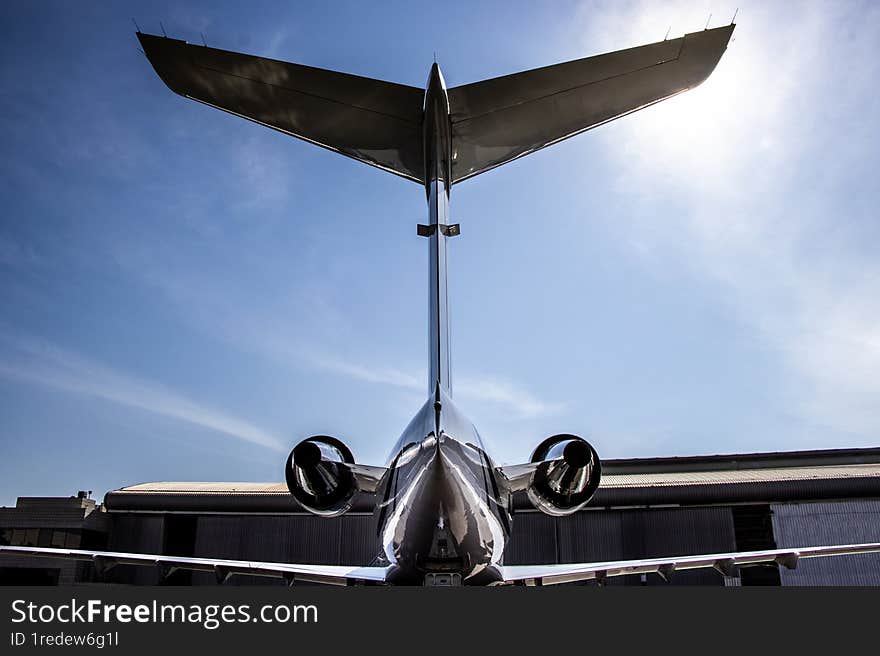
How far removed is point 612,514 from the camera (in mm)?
21875

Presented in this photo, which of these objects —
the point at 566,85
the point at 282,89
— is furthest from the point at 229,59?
the point at 566,85

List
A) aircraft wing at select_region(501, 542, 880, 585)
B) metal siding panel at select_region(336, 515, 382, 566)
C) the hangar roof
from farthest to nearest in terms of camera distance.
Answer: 1. metal siding panel at select_region(336, 515, 382, 566)
2. the hangar roof
3. aircraft wing at select_region(501, 542, 880, 585)

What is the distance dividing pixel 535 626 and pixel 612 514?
2124cm

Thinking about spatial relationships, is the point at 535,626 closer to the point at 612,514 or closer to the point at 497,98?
the point at 497,98

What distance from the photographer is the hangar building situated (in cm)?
1984

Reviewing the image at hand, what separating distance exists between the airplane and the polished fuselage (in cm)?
2

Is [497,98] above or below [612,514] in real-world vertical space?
above

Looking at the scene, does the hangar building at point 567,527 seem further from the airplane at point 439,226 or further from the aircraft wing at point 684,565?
the airplane at point 439,226

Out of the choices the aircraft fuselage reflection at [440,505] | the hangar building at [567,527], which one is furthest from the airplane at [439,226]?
the hangar building at [567,527]

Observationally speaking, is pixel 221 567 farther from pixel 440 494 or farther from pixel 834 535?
pixel 834 535

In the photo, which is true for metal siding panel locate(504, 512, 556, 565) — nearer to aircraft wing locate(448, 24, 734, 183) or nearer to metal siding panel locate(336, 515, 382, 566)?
metal siding panel locate(336, 515, 382, 566)

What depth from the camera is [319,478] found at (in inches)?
321

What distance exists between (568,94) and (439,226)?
3.25 meters

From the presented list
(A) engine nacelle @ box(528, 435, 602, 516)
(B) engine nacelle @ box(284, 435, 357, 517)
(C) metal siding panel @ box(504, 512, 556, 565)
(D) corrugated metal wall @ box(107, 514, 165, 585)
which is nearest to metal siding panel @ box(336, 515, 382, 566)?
(C) metal siding panel @ box(504, 512, 556, 565)
